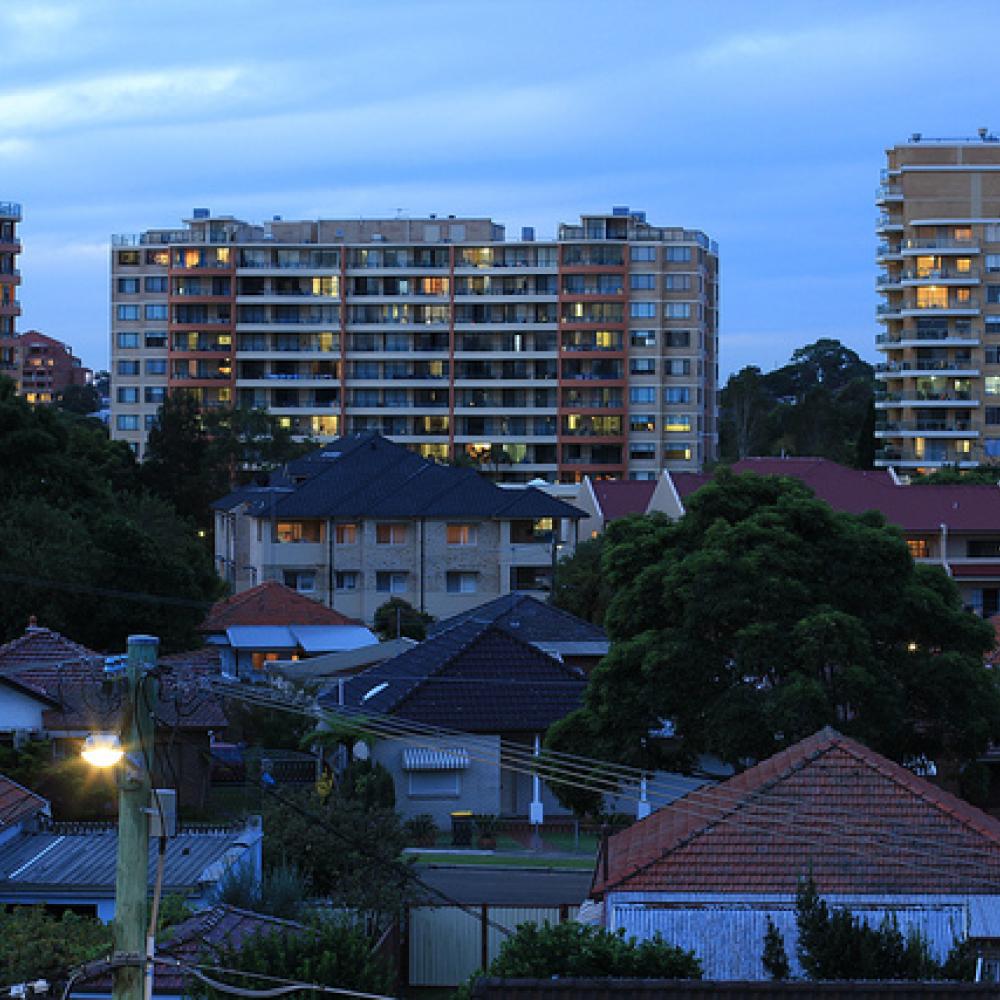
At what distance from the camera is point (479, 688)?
41.7m

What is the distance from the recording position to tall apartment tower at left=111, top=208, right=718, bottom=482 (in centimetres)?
12825

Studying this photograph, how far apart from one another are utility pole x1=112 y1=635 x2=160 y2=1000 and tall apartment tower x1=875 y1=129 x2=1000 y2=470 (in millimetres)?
100916

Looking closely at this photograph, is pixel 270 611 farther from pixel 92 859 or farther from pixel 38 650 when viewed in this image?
pixel 92 859

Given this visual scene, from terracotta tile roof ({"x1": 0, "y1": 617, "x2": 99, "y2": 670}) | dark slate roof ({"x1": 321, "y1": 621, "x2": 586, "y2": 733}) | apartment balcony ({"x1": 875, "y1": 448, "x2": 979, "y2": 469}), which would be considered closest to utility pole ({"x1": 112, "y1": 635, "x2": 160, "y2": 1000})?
terracotta tile roof ({"x1": 0, "y1": 617, "x2": 99, "y2": 670})

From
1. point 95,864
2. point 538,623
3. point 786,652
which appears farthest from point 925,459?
point 95,864

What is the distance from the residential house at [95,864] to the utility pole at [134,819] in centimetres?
1052

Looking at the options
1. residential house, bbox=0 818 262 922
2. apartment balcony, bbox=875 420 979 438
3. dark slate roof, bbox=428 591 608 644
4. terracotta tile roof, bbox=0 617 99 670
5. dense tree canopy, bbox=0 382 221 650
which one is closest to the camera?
residential house, bbox=0 818 262 922

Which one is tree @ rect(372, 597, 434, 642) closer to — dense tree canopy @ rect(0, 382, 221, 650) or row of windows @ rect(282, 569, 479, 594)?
row of windows @ rect(282, 569, 479, 594)

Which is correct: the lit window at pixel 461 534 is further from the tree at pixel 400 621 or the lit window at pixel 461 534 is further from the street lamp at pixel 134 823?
the street lamp at pixel 134 823

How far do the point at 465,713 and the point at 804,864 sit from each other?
62.1 feet

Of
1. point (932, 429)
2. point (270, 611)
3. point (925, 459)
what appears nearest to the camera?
point (270, 611)

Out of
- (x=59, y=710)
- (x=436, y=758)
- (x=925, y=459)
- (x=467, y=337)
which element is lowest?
(x=436, y=758)

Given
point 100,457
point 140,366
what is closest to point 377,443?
point 100,457

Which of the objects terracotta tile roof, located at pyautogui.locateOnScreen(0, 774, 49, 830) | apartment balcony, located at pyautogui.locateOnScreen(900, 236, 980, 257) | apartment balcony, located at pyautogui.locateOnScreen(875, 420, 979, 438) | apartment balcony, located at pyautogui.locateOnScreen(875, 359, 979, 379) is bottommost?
terracotta tile roof, located at pyautogui.locateOnScreen(0, 774, 49, 830)
